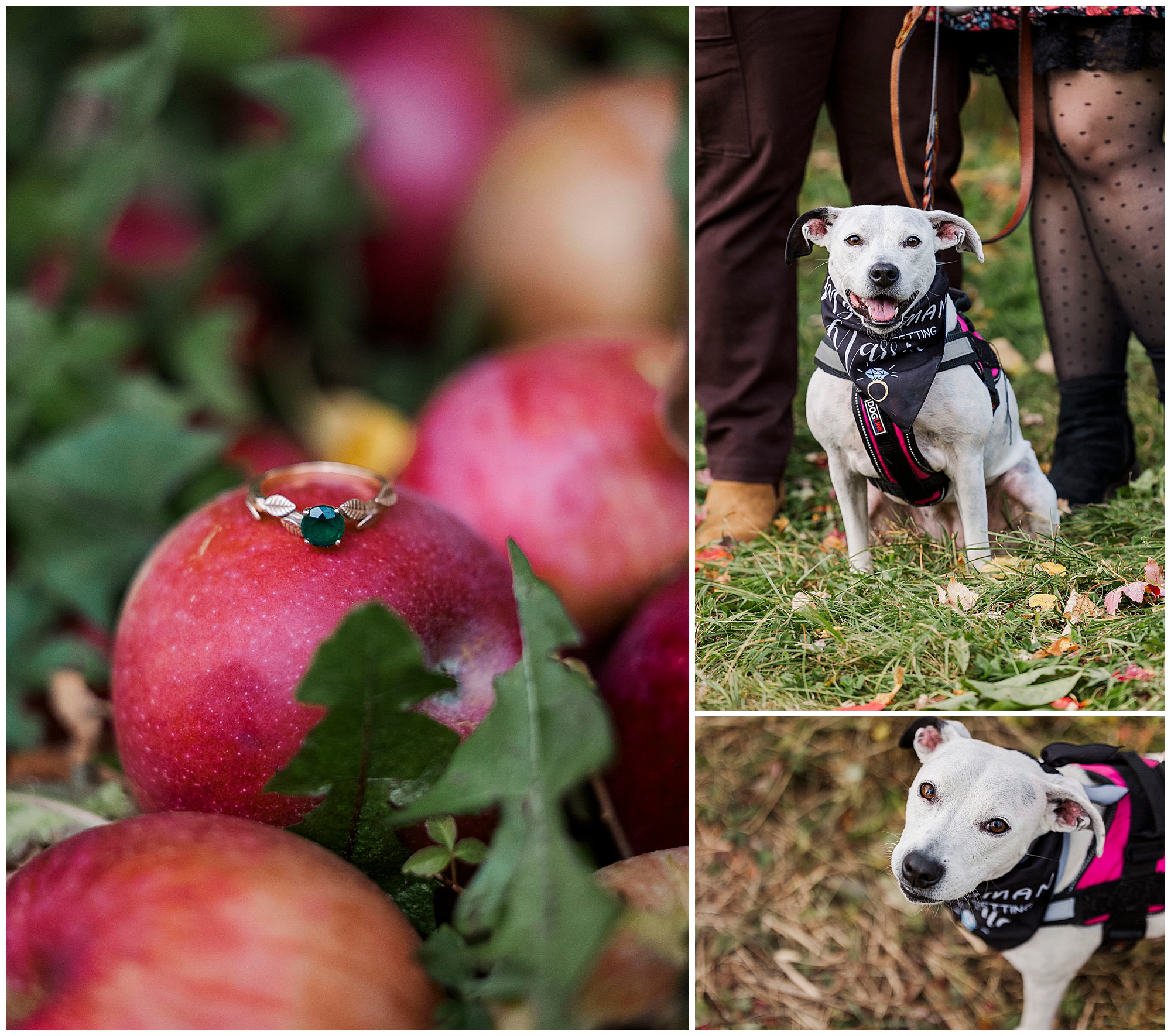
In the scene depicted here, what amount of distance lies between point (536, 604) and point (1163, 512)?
387mm

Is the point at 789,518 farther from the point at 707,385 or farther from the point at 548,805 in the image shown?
the point at 548,805

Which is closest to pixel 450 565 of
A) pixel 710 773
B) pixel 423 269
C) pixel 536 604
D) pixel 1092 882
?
pixel 536 604

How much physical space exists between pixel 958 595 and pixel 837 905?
261 millimetres

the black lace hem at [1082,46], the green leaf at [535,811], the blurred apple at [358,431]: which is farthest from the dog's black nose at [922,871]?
the blurred apple at [358,431]

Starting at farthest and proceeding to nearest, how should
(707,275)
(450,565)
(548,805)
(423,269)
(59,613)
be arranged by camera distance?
(423,269), (59,613), (707,275), (450,565), (548,805)

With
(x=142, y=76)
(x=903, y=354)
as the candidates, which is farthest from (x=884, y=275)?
(x=142, y=76)

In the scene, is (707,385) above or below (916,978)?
above

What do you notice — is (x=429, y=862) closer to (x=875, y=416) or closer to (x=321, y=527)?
(x=321, y=527)

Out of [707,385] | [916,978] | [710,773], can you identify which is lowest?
[916,978]

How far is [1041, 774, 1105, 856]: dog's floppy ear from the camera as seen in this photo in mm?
552

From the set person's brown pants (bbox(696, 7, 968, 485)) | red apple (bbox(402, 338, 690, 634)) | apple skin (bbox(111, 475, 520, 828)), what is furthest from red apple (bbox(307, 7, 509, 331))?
apple skin (bbox(111, 475, 520, 828))

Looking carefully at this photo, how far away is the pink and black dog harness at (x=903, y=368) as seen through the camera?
0.57 metres

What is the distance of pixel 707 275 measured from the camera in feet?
2.11

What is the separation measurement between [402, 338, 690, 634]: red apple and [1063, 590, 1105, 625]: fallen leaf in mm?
277
